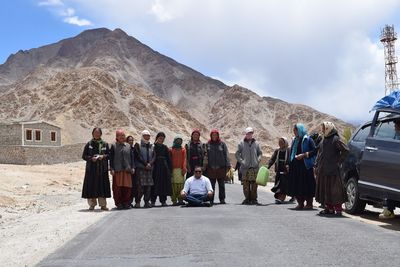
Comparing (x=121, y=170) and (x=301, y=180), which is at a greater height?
(x=121, y=170)

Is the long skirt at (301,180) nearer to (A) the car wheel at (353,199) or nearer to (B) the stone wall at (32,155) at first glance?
(A) the car wheel at (353,199)

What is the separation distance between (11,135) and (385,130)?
2093 inches

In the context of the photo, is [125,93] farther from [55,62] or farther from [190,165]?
[190,165]

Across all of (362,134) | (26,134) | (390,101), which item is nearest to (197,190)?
(362,134)

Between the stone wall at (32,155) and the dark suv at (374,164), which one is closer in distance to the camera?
the dark suv at (374,164)

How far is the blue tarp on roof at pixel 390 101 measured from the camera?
9287 mm

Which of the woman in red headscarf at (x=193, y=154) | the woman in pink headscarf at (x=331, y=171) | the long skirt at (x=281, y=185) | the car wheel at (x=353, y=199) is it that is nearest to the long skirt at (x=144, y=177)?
the woman in red headscarf at (x=193, y=154)

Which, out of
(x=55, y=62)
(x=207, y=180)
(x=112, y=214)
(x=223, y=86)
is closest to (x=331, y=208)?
(x=207, y=180)

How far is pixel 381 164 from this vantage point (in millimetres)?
9031

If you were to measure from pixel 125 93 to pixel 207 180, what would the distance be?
88.5 meters

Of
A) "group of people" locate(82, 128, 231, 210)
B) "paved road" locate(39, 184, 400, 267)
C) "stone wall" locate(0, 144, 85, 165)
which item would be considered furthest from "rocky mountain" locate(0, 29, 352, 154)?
"paved road" locate(39, 184, 400, 267)

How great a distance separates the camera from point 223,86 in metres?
141

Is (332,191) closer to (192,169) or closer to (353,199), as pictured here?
(353,199)

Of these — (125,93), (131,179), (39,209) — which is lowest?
(39,209)
